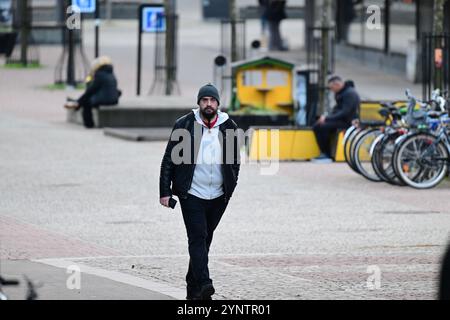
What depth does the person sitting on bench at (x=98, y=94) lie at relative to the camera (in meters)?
25.5

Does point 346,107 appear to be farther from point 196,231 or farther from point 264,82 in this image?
point 196,231

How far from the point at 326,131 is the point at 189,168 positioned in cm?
1042

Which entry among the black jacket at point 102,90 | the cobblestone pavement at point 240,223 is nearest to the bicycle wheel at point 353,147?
the cobblestone pavement at point 240,223

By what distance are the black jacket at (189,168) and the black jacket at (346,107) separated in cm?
1027

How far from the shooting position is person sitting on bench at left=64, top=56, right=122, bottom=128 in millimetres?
25500

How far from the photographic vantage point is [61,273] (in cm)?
1147

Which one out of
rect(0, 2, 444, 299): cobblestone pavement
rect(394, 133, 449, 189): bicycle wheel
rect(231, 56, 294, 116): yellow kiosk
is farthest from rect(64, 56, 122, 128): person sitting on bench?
rect(394, 133, 449, 189): bicycle wheel

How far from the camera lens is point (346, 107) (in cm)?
2102

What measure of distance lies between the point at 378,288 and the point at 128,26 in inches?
1888

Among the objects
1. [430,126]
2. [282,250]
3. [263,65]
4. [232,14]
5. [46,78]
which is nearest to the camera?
[282,250]

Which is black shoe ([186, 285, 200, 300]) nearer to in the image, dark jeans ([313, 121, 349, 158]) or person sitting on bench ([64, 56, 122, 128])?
dark jeans ([313, 121, 349, 158])

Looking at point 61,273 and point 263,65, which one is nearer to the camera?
point 61,273
